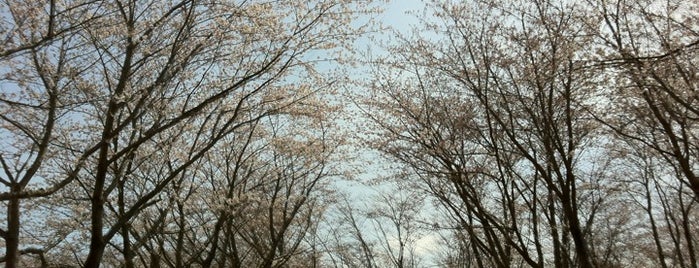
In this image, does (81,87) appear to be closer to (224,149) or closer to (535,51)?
(224,149)

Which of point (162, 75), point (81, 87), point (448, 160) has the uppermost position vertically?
point (81, 87)

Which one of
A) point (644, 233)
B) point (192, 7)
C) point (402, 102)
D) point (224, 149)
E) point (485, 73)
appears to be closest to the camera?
point (192, 7)

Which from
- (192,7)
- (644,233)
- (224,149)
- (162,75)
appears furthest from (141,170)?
(644,233)

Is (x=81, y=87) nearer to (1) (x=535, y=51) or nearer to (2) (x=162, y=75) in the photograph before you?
(2) (x=162, y=75)

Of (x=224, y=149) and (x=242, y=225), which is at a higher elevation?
(x=224, y=149)

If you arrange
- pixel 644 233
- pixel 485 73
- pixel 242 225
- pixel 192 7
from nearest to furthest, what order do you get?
pixel 192 7 < pixel 485 73 < pixel 242 225 < pixel 644 233

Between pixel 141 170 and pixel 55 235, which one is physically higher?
pixel 141 170

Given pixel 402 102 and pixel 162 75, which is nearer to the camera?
pixel 162 75

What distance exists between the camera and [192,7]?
23.4 feet

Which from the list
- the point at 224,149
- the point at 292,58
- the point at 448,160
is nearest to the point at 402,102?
the point at 448,160

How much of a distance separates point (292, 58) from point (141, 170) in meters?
5.91

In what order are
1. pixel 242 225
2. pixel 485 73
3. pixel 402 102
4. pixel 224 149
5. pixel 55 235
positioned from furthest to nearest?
pixel 242 225
pixel 224 149
pixel 55 235
pixel 402 102
pixel 485 73

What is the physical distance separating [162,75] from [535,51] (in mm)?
5785

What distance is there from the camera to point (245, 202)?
12.2 meters
